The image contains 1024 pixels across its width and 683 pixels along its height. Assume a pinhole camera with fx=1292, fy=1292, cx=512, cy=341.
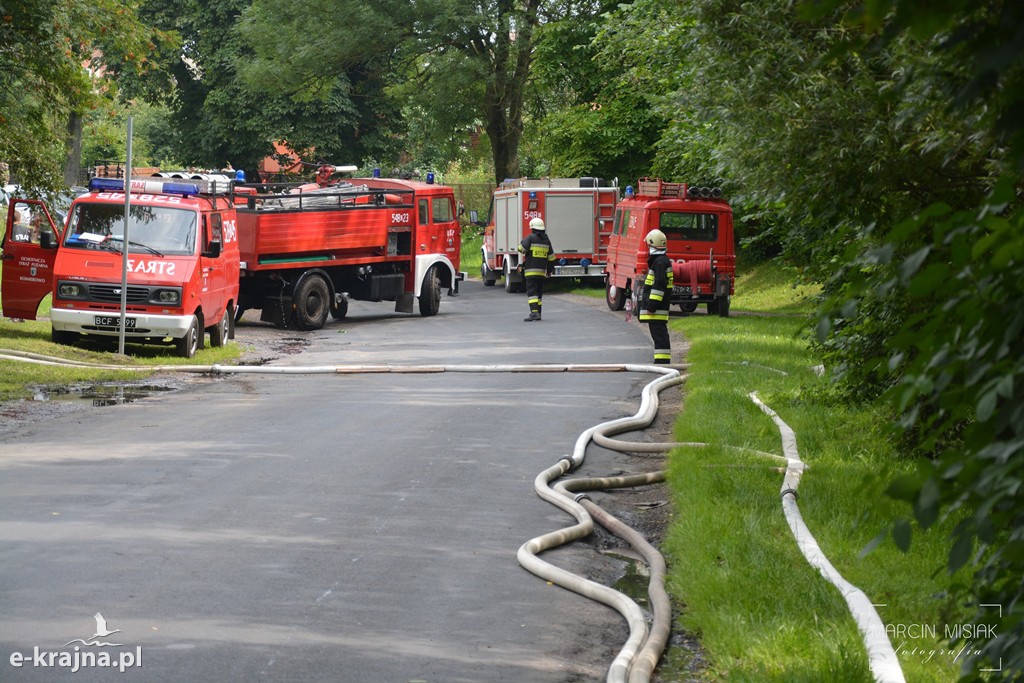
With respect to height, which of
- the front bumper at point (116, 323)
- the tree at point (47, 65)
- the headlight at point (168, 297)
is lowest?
the front bumper at point (116, 323)

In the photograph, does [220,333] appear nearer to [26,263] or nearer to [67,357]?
[26,263]

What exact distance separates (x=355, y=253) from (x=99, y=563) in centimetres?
1863

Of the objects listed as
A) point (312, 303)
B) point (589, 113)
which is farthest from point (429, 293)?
point (589, 113)

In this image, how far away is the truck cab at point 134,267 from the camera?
1775 cm

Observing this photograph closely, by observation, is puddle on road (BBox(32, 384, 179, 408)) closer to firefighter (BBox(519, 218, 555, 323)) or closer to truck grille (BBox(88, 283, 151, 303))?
truck grille (BBox(88, 283, 151, 303))

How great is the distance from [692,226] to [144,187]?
35.9 feet

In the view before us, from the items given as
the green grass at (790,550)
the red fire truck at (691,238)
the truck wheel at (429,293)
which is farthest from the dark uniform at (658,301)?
the truck wheel at (429,293)

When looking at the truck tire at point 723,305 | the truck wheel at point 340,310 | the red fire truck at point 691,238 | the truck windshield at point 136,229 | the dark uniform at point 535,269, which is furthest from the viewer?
the truck wheel at point 340,310

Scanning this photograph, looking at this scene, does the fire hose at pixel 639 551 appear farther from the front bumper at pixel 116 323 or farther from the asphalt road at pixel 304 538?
the front bumper at pixel 116 323

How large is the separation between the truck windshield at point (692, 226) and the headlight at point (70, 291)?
1169 cm

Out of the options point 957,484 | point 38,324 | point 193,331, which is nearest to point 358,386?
point 193,331

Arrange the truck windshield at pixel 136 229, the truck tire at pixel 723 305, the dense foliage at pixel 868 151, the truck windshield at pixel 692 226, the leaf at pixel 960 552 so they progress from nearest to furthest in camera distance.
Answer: the dense foliage at pixel 868 151 → the leaf at pixel 960 552 → the truck windshield at pixel 136 229 → the truck windshield at pixel 692 226 → the truck tire at pixel 723 305

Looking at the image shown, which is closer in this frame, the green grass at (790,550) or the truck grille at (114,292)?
the green grass at (790,550)

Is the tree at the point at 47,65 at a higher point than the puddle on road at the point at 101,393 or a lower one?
higher
